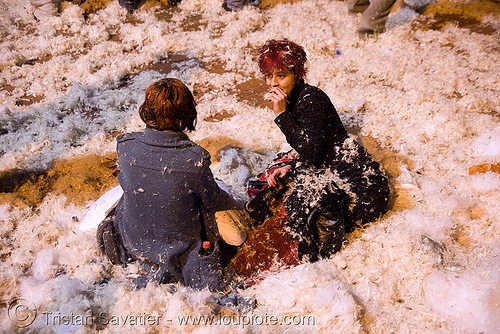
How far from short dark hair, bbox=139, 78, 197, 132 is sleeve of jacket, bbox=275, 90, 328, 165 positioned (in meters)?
0.77

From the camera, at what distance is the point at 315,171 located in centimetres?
234

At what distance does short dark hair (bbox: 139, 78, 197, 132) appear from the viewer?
1666mm

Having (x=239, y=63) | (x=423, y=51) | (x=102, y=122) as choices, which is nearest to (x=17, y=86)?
(x=102, y=122)

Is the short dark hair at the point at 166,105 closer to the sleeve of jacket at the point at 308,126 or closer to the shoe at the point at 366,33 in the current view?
the sleeve of jacket at the point at 308,126

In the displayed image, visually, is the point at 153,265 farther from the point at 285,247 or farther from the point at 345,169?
the point at 345,169

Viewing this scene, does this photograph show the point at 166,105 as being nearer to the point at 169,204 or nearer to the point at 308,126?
the point at 169,204

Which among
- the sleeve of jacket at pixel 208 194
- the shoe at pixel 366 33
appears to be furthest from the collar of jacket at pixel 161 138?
the shoe at pixel 366 33

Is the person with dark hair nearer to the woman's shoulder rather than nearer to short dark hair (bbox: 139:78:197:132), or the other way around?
short dark hair (bbox: 139:78:197:132)

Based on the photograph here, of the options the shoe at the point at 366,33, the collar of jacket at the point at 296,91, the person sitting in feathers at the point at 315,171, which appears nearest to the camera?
the person sitting in feathers at the point at 315,171

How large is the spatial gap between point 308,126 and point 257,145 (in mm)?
1371

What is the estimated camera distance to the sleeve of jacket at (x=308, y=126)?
219 cm

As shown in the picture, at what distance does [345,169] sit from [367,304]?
Answer: 2.83 ft

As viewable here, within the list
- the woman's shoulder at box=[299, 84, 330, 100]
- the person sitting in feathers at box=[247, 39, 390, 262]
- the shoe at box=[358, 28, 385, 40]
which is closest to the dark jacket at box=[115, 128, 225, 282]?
the person sitting in feathers at box=[247, 39, 390, 262]

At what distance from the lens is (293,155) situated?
266 centimetres
